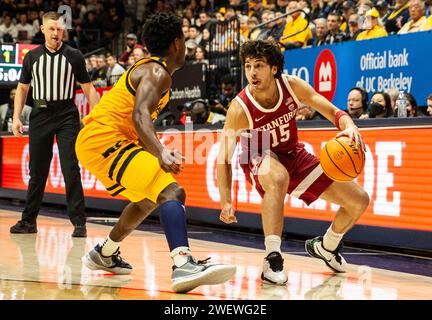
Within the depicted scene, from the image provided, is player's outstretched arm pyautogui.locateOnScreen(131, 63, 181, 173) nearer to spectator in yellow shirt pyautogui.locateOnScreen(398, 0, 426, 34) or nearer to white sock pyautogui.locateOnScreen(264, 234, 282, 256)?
white sock pyautogui.locateOnScreen(264, 234, 282, 256)

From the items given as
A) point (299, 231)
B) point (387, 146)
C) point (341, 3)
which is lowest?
point (299, 231)

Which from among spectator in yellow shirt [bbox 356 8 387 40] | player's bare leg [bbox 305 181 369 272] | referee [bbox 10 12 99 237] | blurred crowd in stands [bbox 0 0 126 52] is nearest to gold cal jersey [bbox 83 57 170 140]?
player's bare leg [bbox 305 181 369 272]

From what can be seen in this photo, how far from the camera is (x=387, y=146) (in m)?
7.67

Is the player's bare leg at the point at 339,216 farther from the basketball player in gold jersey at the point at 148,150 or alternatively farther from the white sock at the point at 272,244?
the basketball player in gold jersey at the point at 148,150

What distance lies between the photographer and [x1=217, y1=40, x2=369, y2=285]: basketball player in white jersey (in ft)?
18.5

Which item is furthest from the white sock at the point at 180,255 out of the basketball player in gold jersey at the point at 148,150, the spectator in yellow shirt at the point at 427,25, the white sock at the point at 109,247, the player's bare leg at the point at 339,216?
the spectator in yellow shirt at the point at 427,25

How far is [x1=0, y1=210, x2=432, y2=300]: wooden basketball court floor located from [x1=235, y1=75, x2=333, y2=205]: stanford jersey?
66cm

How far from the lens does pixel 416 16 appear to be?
1035 cm

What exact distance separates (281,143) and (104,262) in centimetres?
152

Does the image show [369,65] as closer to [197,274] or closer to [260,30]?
[260,30]

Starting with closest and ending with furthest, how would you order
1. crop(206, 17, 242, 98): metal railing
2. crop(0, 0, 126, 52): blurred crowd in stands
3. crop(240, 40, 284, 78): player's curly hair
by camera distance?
crop(240, 40, 284, 78): player's curly hair, crop(206, 17, 242, 98): metal railing, crop(0, 0, 126, 52): blurred crowd in stands
